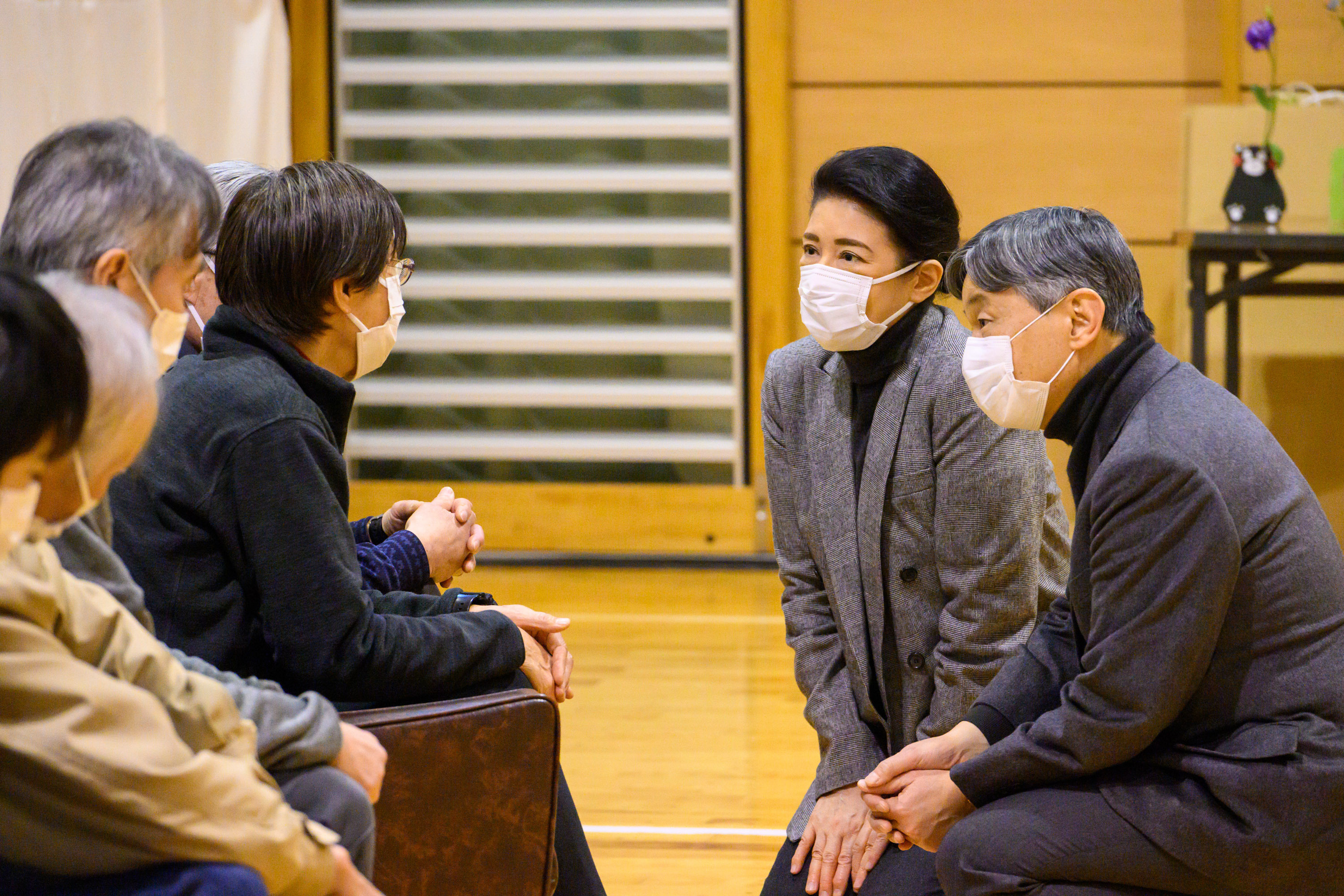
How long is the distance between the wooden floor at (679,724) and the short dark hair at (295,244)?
116cm

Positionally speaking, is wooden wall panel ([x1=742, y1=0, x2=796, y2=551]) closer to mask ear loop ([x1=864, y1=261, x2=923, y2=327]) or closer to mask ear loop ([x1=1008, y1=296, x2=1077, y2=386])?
mask ear loop ([x1=864, y1=261, x2=923, y2=327])

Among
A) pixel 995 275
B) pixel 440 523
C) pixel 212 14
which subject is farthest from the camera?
pixel 212 14

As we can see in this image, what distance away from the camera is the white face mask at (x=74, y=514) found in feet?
3.36

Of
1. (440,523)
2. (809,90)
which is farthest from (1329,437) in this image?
(440,523)

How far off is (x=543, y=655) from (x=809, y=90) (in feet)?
11.7

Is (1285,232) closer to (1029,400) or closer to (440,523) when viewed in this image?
(1029,400)

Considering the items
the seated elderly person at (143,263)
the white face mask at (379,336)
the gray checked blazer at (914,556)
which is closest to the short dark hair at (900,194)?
the gray checked blazer at (914,556)

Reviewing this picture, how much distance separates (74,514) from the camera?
1.04m

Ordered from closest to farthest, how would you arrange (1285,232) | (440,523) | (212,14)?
(440,523), (1285,232), (212,14)

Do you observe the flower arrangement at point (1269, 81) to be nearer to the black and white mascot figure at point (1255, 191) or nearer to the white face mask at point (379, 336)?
the black and white mascot figure at point (1255, 191)

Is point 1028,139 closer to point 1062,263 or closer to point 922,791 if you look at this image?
point 1062,263

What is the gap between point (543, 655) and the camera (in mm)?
1746

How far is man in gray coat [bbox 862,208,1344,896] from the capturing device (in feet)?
4.47

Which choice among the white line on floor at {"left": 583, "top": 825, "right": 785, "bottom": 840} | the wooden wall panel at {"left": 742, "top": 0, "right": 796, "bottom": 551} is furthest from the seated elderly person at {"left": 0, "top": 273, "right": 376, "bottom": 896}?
the wooden wall panel at {"left": 742, "top": 0, "right": 796, "bottom": 551}
